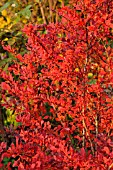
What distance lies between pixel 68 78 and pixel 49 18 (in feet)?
11.9

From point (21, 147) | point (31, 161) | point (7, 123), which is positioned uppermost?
point (21, 147)

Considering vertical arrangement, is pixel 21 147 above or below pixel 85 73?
below

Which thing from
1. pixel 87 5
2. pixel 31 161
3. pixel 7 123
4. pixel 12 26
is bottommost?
pixel 7 123


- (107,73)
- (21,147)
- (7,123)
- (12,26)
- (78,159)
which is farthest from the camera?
(12,26)

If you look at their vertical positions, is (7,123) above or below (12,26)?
below

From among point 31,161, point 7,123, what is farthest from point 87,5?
point 7,123

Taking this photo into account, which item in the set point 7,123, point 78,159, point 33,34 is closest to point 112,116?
point 78,159

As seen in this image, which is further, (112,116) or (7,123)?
(7,123)

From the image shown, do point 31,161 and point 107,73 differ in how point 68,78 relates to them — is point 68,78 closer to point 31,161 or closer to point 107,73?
point 107,73

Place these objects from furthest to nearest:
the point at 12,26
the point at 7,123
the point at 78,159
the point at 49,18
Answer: the point at 49,18 → the point at 12,26 → the point at 7,123 → the point at 78,159

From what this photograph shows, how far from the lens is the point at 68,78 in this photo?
9.22 feet

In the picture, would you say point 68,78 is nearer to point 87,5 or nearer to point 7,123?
point 87,5

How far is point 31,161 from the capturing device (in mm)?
2814

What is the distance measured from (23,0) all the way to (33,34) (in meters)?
3.80
